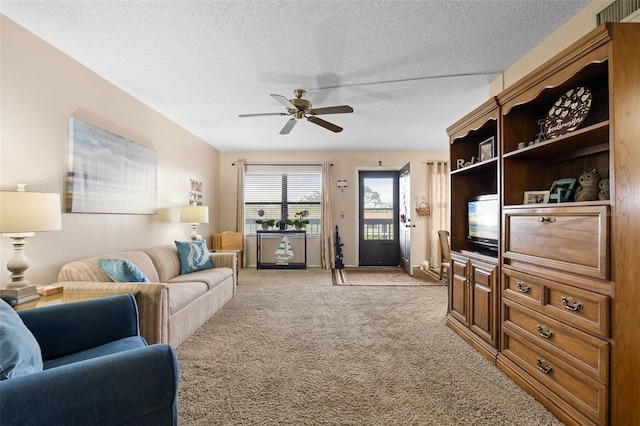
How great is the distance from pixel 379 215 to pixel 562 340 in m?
5.07

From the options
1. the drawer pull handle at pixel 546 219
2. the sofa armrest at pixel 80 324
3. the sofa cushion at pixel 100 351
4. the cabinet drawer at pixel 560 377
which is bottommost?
the cabinet drawer at pixel 560 377

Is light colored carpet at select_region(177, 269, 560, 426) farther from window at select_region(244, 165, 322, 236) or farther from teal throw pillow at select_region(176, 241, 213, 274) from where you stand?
window at select_region(244, 165, 322, 236)

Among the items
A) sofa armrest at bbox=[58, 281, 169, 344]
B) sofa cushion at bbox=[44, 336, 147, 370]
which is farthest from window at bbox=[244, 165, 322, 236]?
sofa cushion at bbox=[44, 336, 147, 370]

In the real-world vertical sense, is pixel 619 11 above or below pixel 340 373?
above

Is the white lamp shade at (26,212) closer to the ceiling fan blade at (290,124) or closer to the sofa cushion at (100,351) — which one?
the sofa cushion at (100,351)

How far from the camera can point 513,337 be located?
84.1 inches

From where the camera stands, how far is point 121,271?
2570mm

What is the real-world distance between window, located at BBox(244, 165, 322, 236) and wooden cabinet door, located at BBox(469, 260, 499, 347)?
14.1ft

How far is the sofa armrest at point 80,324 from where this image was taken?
4.95 ft

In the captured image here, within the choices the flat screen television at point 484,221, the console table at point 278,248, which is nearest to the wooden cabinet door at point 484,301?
the flat screen television at point 484,221

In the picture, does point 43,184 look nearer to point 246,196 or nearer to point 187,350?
point 187,350

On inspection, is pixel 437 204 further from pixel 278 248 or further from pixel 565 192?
pixel 565 192

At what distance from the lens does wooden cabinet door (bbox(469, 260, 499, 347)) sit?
235 centimetres

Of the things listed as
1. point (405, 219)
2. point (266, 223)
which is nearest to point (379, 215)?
point (405, 219)
